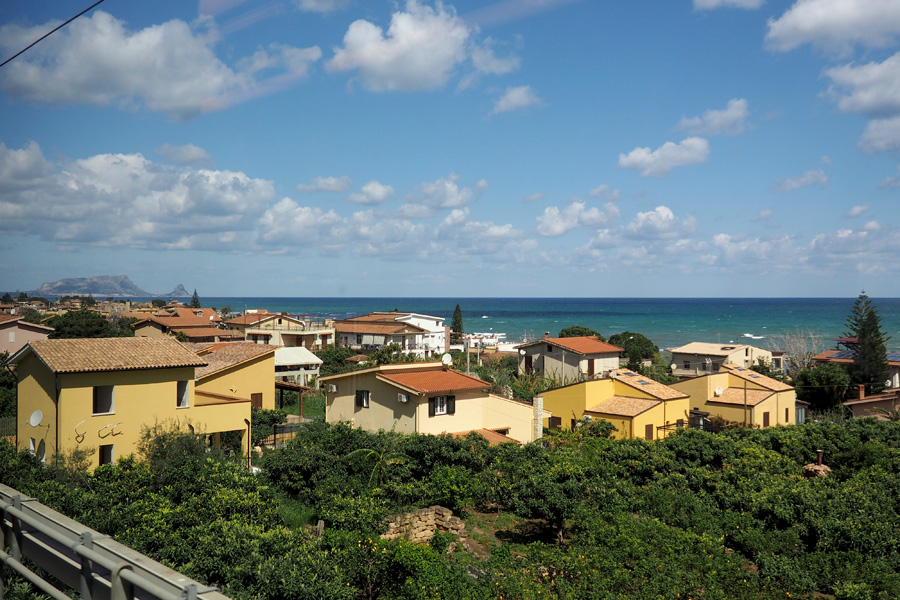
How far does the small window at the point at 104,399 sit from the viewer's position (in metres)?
21.7

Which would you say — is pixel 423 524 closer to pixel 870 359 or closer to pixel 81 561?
pixel 81 561

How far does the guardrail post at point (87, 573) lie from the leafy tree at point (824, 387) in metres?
47.7

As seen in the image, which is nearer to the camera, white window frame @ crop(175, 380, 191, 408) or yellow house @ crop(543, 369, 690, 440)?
white window frame @ crop(175, 380, 191, 408)

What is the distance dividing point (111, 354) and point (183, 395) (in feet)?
9.72

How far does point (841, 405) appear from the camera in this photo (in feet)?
127

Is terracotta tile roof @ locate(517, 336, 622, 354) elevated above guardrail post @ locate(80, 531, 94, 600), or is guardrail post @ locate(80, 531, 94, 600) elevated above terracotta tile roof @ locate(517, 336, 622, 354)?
guardrail post @ locate(80, 531, 94, 600)

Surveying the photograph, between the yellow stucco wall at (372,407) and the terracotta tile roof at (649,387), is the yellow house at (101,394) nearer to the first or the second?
the yellow stucco wall at (372,407)

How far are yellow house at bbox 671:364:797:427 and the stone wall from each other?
22.9m

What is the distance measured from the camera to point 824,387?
42469 mm

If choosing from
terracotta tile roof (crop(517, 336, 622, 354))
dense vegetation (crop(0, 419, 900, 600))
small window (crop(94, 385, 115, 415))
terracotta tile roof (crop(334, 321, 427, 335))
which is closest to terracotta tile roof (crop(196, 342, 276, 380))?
small window (crop(94, 385, 115, 415))

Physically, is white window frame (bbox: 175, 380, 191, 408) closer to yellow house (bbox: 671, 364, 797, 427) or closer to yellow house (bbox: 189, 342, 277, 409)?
yellow house (bbox: 189, 342, 277, 409)

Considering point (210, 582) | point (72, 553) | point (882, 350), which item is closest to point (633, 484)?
point (210, 582)

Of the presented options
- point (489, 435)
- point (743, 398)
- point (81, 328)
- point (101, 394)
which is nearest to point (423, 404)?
point (489, 435)

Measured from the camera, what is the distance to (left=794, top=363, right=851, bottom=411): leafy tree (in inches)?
1666
